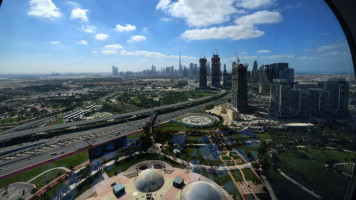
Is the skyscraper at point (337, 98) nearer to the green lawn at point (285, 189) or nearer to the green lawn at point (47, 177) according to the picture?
the green lawn at point (285, 189)

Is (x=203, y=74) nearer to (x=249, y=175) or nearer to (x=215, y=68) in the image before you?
(x=215, y=68)

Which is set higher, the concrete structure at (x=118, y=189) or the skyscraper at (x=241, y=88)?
the skyscraper at (x=241, y=88)

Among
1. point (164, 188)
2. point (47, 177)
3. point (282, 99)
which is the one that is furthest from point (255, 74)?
point (47, 177)

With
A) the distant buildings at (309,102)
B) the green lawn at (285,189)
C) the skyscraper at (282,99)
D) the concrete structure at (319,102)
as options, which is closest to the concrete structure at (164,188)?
the green lawn at (285,189)

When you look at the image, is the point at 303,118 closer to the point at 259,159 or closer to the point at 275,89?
the point at 275,89

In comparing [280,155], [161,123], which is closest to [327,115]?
[280,155]
